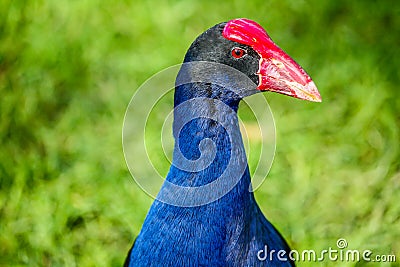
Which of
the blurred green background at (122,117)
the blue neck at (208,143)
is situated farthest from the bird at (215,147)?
the blurred green background at (122,117)

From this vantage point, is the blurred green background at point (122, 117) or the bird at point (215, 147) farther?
the blurred green background at point (122, 117)

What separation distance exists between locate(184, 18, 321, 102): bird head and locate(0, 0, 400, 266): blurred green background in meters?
1.01

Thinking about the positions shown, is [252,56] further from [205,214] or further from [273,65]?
[205,214]

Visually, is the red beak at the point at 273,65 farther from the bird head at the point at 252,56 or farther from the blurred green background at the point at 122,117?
the blurred green background at the point at 122,117

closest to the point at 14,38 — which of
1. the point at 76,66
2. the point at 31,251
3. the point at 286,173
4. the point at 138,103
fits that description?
the point at 76,66

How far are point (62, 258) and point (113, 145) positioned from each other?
0.80 metres

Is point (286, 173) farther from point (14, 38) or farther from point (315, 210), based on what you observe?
point (14, 38)

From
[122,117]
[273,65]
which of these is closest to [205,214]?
[273,65]

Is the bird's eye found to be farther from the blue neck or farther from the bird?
the blue neck

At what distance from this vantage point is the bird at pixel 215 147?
7.10 ft

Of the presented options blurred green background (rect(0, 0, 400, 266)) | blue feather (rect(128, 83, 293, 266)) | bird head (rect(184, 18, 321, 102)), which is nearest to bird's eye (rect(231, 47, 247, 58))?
bird head (rect(184, 18, 321, 102))

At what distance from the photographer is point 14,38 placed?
12.3ft

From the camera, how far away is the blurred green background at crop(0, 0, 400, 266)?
310cm

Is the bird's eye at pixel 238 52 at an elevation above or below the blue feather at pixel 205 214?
above
